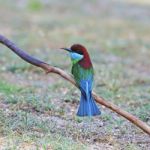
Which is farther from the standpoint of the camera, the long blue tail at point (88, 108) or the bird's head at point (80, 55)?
the bird's head at point (80, 55)

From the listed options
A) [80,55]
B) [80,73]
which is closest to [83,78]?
[80,73]

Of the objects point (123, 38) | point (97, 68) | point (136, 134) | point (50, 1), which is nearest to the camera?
point (136, 134)

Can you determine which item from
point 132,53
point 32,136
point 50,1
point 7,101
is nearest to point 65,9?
point 50,1

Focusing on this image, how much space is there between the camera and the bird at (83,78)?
227 inches

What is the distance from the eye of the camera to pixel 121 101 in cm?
824

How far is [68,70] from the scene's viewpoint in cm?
1022

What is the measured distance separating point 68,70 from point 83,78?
14.4ft

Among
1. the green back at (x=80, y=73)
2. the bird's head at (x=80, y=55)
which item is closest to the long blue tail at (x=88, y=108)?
the green back at (x=80, y=73)

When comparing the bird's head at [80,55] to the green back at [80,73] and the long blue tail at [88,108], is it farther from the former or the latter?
the long blue tail at [88,108]

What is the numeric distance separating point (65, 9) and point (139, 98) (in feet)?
31.5

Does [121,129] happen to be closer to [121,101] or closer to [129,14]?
[121,101]

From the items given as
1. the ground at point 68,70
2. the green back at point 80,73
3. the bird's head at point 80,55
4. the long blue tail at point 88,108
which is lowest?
the ground at point 68,70

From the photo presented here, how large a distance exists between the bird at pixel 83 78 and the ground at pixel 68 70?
12.1 inches

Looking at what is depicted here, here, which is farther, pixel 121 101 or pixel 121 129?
pixel 121 101
